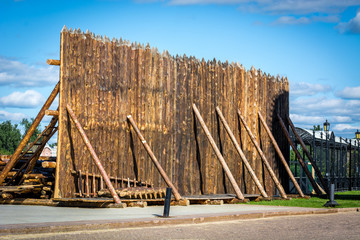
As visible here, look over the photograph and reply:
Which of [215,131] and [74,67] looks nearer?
[74,67]

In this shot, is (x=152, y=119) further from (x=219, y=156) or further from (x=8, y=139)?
(x=8, y=139)

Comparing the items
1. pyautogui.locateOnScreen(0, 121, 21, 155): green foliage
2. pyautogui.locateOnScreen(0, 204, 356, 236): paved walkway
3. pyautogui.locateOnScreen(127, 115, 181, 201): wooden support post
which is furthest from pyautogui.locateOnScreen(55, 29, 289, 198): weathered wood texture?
pyautogui.locateOnScreen(0, 121, 21, 155): green foliage

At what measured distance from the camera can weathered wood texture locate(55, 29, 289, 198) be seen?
1627 cm

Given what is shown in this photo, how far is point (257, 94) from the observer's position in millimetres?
22219

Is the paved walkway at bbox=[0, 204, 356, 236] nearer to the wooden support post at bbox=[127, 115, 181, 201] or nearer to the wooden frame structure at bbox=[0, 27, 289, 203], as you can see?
the wooden support post at bbox=[127, 115, 181, 201]

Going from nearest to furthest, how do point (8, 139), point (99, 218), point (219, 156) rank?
point (99, 218), point (219, 156), point (8, 139)

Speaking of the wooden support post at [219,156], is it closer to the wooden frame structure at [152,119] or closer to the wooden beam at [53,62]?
the wooden frame structure at [152,119]

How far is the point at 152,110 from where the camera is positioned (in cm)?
1822

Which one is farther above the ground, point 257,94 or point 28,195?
point 257,94

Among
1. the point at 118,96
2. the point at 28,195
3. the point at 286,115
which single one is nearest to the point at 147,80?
the point at 118,96

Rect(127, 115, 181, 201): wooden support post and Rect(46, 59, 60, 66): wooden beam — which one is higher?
Rect(46, 59, 60, 66): wooden beam

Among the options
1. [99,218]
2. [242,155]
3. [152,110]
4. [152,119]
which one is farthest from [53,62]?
[242,155]

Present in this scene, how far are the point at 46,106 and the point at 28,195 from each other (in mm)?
3443

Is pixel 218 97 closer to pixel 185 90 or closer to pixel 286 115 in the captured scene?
pixel 185 90
